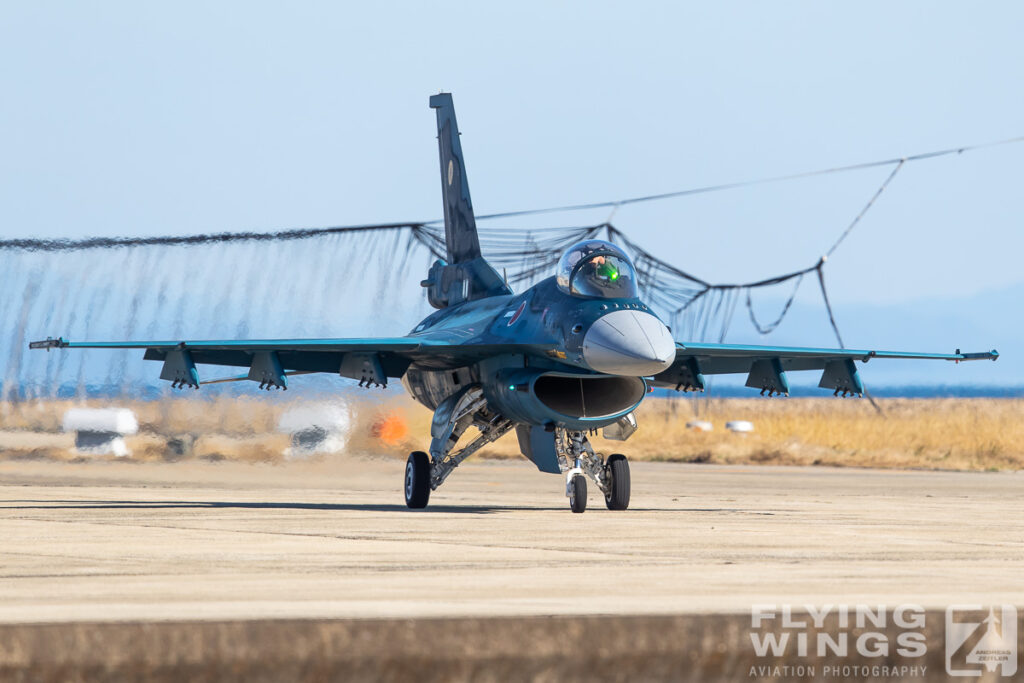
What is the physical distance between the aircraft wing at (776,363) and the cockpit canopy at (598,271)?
393 cm

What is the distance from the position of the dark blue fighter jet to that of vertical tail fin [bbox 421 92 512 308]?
0.03 metres

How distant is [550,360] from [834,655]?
11514 mm

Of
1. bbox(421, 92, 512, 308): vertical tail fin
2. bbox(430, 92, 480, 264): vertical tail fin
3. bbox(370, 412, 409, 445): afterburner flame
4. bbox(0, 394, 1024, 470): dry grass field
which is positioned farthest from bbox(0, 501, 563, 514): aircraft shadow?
bbox(370, 412, 409, 445): afterburner flame

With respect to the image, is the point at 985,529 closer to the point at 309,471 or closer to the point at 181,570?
the point at 181,570

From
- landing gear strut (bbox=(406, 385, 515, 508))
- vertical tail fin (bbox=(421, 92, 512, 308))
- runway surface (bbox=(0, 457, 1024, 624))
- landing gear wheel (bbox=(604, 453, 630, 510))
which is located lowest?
runway surface (bbox=(0, 457, 1024, 624))

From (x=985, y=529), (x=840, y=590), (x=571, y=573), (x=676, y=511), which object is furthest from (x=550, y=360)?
(x=840, y=590)

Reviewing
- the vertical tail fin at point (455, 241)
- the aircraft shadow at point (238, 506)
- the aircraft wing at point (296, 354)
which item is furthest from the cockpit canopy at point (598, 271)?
the vertical tail fin at point (455, 241)

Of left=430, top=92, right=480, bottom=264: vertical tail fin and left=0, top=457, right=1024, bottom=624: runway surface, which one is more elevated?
left=430, top=92, right=480, bottom=264: vertical tail fin

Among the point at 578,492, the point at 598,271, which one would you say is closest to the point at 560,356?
the point at 598,271

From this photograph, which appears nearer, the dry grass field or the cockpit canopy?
the cockpit canopy

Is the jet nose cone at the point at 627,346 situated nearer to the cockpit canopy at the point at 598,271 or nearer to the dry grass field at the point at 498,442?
the cockpit canopy at the point at 598,271

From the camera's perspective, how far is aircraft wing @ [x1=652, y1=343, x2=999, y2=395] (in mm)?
19719

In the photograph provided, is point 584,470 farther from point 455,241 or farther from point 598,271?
point 455,241

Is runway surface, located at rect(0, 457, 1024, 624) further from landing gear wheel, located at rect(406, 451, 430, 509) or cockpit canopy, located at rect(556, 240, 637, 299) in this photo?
cockpit canopy, located at rect(556, 240, 637, 299)
